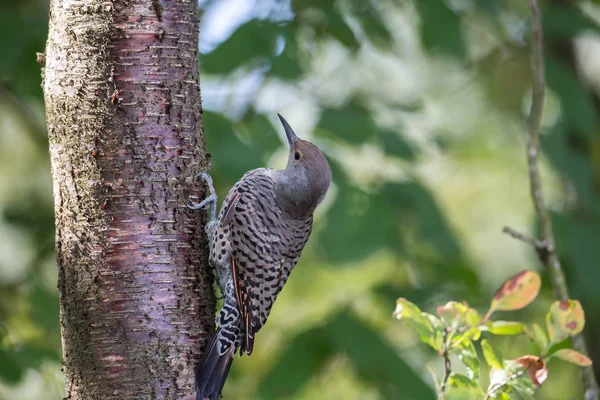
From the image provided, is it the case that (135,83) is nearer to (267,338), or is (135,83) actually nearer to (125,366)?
(125,366)

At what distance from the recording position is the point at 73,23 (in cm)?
239

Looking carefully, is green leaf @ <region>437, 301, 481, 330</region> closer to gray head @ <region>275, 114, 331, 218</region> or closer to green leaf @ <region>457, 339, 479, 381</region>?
green leaf @ <region>457, 339, 479, 381</region>

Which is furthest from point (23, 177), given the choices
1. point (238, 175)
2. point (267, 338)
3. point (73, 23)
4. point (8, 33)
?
point (73, 23)

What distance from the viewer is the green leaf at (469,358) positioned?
6.36 ft

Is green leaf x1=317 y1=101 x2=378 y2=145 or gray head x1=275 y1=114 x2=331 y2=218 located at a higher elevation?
green leaf x1=317 y1=101 x2=378 y2=145

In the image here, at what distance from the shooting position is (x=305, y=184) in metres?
3.50

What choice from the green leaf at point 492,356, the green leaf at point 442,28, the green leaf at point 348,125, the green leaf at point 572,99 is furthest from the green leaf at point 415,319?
the green leaf at point 572,99

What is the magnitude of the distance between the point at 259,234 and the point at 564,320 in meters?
1.63

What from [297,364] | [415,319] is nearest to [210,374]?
[415,319]

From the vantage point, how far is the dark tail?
7.74ft

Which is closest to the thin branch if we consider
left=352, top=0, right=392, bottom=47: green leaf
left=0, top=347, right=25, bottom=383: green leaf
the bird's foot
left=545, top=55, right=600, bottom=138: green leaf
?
the bird's foot

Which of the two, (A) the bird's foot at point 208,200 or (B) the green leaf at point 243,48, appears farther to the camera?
(B) the green leaf at point 243,48

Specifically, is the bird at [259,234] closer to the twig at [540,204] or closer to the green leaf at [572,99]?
the twig at [540,204]

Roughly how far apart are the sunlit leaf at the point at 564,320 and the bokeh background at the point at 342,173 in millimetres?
1663
